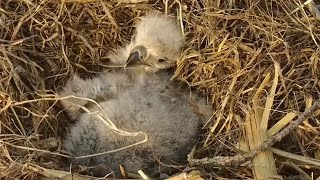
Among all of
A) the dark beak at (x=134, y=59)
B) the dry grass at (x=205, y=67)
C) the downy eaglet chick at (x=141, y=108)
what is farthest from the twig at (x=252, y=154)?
the dark beak at (x=134, y=59)

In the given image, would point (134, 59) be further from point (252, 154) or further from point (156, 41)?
point (252, 154)

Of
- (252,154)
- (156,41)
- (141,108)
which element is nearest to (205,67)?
(156,41)

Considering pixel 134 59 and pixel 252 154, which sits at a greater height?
pixel 134 59

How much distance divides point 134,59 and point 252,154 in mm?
709

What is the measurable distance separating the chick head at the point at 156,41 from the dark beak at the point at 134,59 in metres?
0.02

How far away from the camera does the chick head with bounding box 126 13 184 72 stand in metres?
2.79

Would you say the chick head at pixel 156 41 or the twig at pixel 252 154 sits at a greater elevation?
the chick head at pixel 156 41

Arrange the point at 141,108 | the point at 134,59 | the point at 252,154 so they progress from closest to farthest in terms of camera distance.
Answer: the point at 252,154 < the point at 141,108 < the point at 134,59

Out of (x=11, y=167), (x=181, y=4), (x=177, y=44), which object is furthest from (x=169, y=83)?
(x=11, y=167)

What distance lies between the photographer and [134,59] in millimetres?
2723

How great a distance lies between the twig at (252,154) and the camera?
2344 millimetres

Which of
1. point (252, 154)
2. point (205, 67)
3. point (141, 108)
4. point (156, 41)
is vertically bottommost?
point (252, 154)

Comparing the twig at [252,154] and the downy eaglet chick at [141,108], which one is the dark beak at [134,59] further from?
the twig at [252,154]

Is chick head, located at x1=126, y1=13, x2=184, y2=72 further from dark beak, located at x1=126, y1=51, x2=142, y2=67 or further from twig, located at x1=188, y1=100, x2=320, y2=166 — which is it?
twig, located at x1=188, y1=100, x2=320, y2=166
